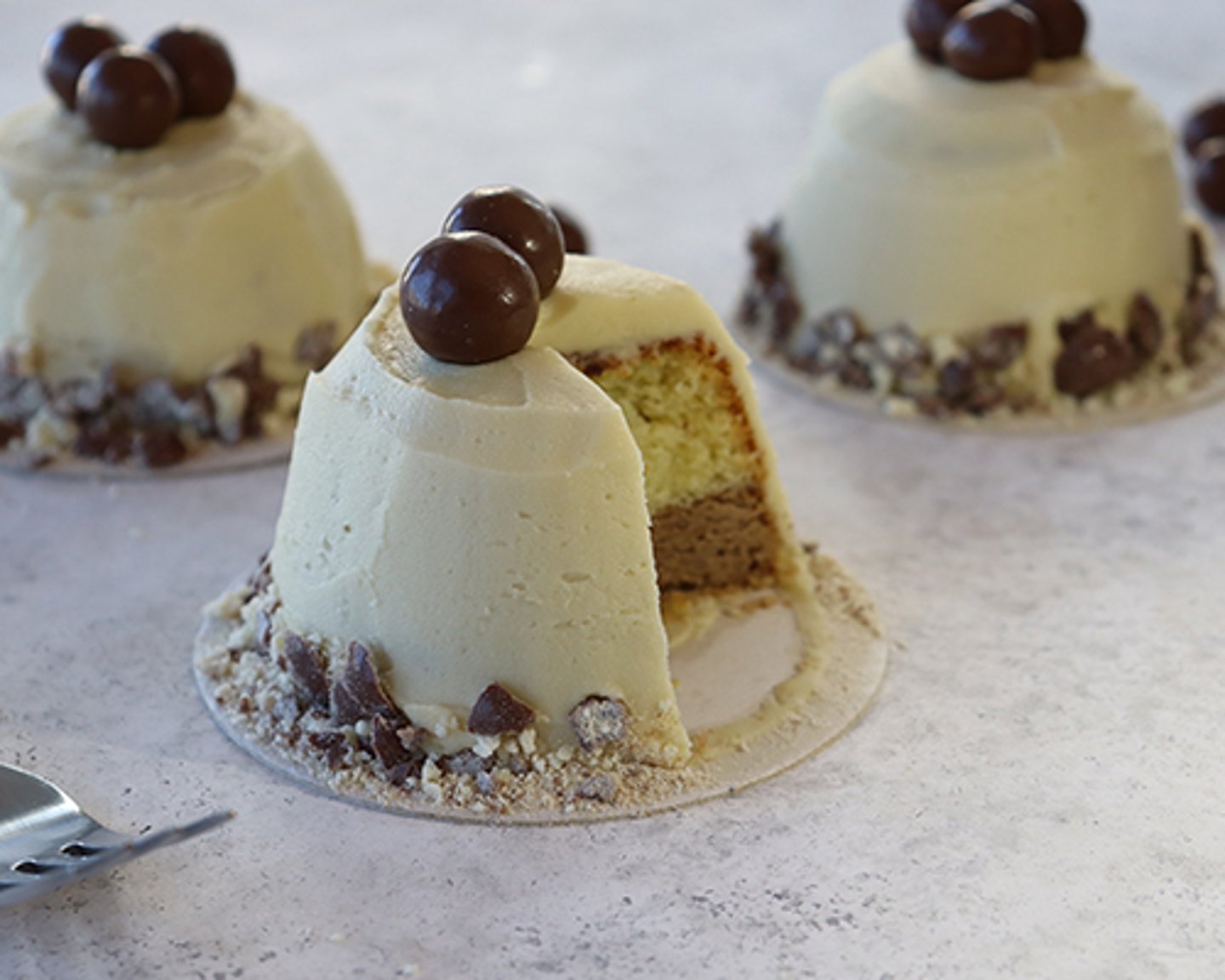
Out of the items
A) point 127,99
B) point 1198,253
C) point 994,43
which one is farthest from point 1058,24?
point 127,99

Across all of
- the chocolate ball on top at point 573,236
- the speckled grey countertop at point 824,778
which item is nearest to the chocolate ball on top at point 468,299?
the speckled grey countertop at point 824,778

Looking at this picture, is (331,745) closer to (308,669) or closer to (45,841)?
(308,669)

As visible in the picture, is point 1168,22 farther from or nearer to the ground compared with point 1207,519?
farther from the ground

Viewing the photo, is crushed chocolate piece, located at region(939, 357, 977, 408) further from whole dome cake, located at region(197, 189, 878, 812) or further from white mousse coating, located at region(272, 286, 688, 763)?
white mousse coating, located at region(272, 286, 688, 763)

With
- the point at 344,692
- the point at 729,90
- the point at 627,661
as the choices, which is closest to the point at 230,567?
the point at 344,692

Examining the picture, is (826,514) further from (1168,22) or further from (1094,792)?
(1168,22)

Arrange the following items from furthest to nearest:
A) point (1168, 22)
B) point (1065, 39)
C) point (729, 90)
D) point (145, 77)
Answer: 1. point (1168, 22)
2. point (729, 90)
3. point (1065, 39)
4. point (145, 77)

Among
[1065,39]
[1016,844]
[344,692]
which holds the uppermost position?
[1065,39]

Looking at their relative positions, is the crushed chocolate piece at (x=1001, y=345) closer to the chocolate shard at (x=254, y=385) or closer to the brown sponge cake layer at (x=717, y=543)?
the brown sponge cake layer at (x=717, y=543)
